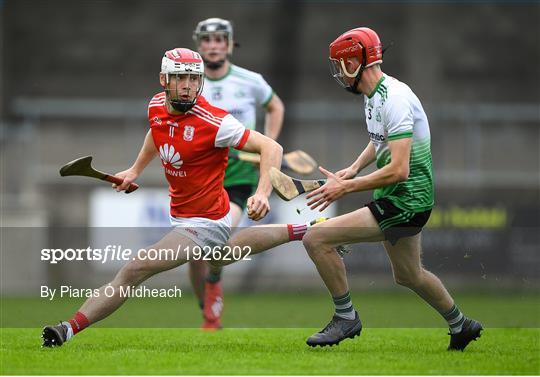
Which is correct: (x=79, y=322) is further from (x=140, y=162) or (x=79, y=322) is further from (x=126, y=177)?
(x=140, y=162)

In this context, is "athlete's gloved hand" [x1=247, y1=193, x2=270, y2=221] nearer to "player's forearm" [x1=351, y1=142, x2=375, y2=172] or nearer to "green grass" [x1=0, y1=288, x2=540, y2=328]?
"player's forearm" [x1=351, y1=142, x2=375, y2=172]

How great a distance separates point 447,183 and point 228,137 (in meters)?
9.03

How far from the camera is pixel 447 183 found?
15.7 metres

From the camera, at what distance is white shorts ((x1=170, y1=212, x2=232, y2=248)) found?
731 centimetres

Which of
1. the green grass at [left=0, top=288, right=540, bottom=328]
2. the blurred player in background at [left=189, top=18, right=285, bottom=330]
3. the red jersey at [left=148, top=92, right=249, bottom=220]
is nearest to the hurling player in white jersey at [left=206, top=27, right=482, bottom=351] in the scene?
the red jersey at [left=148, top=92, right=249, bottom=220]

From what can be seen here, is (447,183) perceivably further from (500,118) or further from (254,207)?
→ (254,207)

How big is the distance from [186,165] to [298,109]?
11436mm

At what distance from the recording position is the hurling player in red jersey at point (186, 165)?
23.0ft

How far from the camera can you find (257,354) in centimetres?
705

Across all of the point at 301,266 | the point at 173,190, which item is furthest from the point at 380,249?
the point at 173,190

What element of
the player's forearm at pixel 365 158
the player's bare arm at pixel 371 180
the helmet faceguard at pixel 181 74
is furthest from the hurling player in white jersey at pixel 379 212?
the helmet faceguard at pixel 181 74

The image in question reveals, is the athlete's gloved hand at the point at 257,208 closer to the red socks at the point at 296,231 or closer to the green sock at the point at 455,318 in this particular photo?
the red socks at the point at 296,231

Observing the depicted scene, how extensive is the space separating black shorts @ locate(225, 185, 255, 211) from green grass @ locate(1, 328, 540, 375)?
122 centimetres

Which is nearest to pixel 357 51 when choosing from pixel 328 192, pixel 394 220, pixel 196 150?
pixel 328 192
